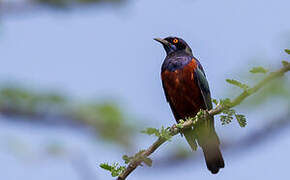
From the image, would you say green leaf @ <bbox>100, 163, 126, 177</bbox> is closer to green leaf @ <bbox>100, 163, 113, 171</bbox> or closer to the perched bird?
green leaf @ <bbox>100, 163, 113, 171</bbox>

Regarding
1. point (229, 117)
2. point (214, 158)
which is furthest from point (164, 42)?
point (229, 117)

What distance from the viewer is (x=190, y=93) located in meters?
6.68

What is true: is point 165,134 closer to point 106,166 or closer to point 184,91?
point 106,166

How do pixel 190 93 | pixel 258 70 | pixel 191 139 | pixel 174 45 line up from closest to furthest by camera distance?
pixel 258 70 → pixel 191 139 → pixel 190 93 → pixel 174 45

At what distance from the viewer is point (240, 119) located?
12.8 feet

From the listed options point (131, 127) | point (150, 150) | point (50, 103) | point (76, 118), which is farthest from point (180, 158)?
point (150, 150)

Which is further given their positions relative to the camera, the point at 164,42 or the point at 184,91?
the point at 164,42

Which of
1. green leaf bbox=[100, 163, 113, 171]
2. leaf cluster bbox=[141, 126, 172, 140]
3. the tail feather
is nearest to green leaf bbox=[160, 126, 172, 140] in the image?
leaf cluster bbox=[141, 126, 172, 140]

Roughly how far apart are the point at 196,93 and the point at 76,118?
5.73 ft

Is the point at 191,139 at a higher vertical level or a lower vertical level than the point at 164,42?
lower

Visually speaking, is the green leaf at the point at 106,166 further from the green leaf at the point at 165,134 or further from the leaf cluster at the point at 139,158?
the green leaf at the point at 165,134

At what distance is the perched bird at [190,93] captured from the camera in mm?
6195

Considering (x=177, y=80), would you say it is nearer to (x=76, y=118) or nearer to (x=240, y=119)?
(x=76, y=118)

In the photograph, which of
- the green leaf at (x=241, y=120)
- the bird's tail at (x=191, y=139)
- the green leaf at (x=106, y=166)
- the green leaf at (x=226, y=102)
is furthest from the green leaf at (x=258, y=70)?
the bird's tail at (x=191, y=139)
